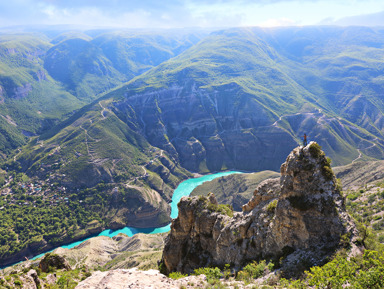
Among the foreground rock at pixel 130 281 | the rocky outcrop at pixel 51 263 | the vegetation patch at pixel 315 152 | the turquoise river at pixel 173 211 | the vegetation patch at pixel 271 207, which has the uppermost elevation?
the vegetation patch at pixel 315 152

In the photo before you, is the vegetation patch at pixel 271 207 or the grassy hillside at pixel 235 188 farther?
the grassy hillside at pixel 235 188

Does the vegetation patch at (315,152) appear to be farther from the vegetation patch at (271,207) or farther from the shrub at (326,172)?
the vegetation patch at (271,207)

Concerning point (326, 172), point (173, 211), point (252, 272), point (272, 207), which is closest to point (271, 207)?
point (272, 207)

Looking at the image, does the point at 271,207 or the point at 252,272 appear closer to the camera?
the point at 252,272

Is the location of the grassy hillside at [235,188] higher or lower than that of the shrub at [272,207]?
lower

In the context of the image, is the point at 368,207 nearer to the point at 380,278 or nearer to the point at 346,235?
the point at 346,235

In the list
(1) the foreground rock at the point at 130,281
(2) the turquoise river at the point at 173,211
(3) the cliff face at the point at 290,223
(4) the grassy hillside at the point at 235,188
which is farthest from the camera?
(2) the turquoise river at the point at 173,211

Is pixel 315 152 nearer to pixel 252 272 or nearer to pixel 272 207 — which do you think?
pixel 272 207

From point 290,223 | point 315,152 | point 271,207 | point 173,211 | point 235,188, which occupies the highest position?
point 315,152

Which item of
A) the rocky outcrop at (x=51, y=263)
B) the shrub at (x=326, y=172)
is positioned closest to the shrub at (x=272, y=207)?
the shrub at (x=326, y=172)

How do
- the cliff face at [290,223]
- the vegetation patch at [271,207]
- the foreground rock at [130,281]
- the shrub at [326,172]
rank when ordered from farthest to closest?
the vegetation patch at [271,207] < the shrub at [326,172] < the cliff face at [290,223] < the foreground rock at [130,281]
